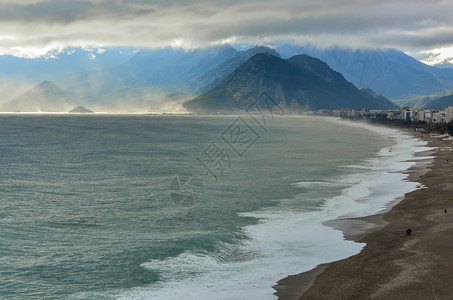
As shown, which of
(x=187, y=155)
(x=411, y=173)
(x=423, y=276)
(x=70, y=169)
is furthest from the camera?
(x=187, y=155)

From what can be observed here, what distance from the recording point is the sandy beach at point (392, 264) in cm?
2891

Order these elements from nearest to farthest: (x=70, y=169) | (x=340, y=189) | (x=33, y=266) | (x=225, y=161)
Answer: (x=33, y=266), (x=340, y=189), (x=70, y=169), (x=225, y=161)

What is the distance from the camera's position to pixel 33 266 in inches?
1400

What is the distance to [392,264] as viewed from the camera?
33625mm

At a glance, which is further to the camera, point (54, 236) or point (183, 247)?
point (54, 236)

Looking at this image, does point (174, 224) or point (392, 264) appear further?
point (174, 224)

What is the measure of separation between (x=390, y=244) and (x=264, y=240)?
11460mm

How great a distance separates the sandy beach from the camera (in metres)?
28.9

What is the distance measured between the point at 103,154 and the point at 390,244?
309ft

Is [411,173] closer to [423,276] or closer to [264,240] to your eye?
[264,240]

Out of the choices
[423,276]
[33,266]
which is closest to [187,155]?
[33,266]

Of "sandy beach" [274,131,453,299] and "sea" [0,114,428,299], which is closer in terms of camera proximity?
"sandy beach" [274,131,453,299]

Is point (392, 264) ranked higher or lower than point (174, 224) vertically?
higher

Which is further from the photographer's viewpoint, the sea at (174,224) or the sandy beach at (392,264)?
the sea at (174,224)
